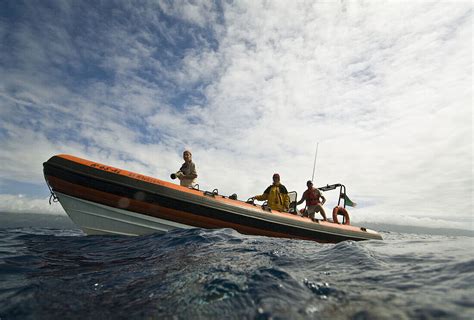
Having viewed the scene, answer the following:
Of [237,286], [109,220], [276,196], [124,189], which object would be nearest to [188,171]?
[124,189]

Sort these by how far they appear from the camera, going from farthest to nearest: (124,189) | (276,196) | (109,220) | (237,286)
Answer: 1. (276,196)
2. (109,220)
3. (124,189)
4. (237,286)

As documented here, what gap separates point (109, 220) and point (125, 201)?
29.9 inches

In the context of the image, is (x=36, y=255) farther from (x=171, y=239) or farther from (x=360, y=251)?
(x=360, y=251)

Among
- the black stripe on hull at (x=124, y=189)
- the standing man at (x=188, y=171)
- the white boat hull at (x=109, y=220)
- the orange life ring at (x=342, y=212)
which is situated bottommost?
the white boat hull at (x=109, y=220)

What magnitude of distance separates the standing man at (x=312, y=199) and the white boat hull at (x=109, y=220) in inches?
199

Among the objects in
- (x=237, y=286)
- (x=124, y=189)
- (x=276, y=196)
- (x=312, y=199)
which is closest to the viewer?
(x=237, y=286)

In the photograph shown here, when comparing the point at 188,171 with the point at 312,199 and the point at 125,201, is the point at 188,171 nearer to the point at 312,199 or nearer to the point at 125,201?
the point at 125,201

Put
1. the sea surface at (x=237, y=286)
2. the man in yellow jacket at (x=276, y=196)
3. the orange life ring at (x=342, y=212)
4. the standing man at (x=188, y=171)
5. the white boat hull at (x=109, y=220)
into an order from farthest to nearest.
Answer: the orange life ring at (x=342, y=212) < the man in yellow jacket at (x=276, y=196) < the standing man at (x=188, y=171) < the white boat hull at (x=109, y=220) < the sea surface at (x=237, y=286)


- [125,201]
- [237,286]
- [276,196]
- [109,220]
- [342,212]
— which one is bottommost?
[109,220]

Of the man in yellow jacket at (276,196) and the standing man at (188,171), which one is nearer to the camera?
the standing man at (188,171)

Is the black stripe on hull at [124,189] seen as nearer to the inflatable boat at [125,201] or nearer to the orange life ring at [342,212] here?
the inflatable boat at [125,201]

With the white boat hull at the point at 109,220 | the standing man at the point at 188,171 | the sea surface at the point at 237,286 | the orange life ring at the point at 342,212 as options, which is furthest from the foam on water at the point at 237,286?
the orange life ring at the point at 342,212

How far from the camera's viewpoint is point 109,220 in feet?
21.8

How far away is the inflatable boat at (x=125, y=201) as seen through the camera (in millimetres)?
6430
